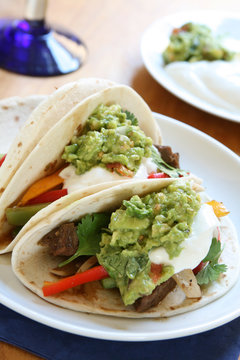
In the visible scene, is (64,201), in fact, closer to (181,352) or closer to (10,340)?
(10,340)

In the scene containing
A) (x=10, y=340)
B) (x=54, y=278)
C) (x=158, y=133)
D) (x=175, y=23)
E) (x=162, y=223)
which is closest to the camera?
(x=10, y=340)

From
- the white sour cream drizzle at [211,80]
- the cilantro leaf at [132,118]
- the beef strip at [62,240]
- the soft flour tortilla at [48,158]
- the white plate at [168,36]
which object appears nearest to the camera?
the beef strip at [62,240]

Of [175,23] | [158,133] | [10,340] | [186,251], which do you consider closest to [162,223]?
[186,251]

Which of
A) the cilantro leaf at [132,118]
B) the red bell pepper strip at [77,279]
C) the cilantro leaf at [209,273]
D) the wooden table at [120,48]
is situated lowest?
the wooden table at [120,48]

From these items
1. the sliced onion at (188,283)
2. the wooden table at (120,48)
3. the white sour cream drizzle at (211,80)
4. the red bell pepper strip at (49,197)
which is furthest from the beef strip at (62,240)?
the white sour cream drizzle at (211,80)

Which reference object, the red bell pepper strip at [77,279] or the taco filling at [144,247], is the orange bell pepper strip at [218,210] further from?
the red bell pepper strip at [77,279]
